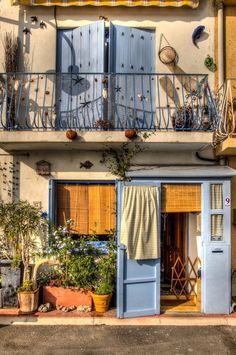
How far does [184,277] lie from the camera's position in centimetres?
837

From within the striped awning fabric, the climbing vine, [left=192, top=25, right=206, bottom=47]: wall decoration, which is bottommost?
the climbing vine

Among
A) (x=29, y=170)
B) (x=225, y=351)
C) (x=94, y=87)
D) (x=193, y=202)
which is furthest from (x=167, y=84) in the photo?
(x=225, y=351)

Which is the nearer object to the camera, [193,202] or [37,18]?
[193,202]

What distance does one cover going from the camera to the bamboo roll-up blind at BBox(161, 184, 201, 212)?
7172 mm

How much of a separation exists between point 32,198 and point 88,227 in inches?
57.6

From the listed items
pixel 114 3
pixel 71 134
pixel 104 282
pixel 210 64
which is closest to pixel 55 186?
pixel 71 134

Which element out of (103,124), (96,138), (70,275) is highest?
(103,124)

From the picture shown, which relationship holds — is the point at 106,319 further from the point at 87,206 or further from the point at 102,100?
the point at 102,100

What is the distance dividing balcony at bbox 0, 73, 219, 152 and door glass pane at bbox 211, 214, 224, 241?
2.14 meters

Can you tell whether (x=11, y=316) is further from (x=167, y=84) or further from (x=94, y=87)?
(x=167, y=84)

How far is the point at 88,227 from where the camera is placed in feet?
26.8

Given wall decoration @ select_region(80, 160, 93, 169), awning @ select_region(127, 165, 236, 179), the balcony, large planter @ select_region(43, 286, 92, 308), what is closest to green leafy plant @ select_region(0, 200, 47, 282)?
large planter @ select_region(43, 286, 92, 308)

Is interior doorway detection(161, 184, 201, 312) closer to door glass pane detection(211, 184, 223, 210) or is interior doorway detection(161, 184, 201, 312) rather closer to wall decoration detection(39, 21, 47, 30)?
door glass pane detection(211, 184, 223, 210)

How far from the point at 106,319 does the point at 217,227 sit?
9.39 ft
